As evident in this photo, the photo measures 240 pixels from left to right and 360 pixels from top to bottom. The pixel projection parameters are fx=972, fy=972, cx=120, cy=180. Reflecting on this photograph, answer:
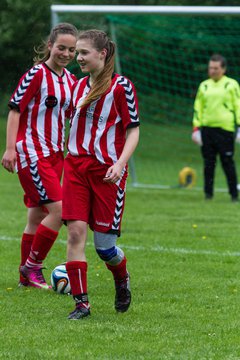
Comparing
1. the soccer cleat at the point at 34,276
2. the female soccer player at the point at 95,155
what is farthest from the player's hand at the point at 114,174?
the soccer cleat at the point at 34,276

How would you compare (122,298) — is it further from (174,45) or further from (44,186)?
(174,45)

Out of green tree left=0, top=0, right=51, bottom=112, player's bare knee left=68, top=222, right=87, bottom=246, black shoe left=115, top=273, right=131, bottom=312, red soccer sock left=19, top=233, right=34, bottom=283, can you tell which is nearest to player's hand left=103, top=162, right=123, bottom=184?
player's bare knee left=68, top=222, right=87, bottom=246

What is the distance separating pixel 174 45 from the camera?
65.5 ft

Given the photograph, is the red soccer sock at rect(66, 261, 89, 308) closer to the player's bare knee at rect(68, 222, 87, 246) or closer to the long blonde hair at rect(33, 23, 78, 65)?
the player's bare knee at rect(68, 222, 87, 246)

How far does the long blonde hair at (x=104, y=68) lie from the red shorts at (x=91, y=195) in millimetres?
397

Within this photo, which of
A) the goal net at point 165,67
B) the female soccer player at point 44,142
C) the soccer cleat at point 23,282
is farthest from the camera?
the goal net at point 165,67

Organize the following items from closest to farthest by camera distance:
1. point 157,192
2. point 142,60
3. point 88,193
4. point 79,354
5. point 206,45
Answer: point 79,354, point 88,193, point 157,192, point 142,60, point 206,45

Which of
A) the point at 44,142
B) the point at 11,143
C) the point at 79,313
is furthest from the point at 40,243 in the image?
the point at 79,313

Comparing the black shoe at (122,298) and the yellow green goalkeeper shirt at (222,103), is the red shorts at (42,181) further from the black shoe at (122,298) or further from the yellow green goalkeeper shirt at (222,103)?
the yellow green goalkeeper shirt at (222,103)

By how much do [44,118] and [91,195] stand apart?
4.14 ft

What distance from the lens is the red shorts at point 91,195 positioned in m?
6.02

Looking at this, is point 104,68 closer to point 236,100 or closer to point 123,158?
point 123,158

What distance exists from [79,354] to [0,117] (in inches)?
680

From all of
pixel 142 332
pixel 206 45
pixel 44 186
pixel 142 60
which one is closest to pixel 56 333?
pixel 142 332
